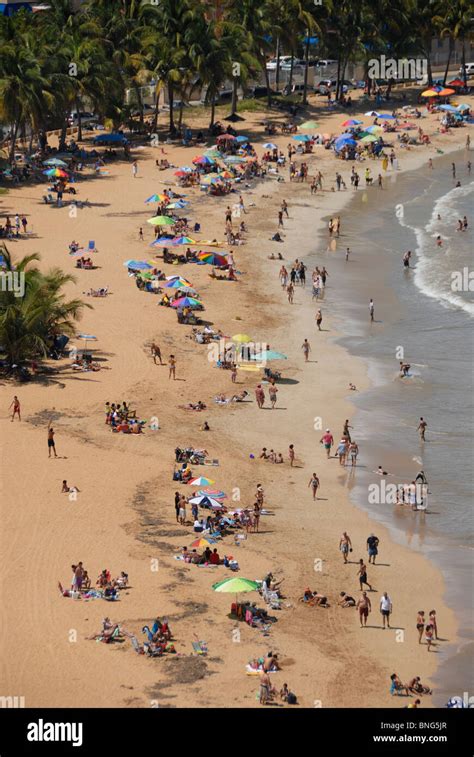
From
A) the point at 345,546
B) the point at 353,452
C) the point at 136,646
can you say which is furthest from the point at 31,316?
the point at 136,646

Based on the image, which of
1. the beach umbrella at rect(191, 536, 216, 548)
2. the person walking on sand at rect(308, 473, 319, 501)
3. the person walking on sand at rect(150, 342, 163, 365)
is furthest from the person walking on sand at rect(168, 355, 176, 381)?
the beach umbrella at rect(191, 536, 216, 548)

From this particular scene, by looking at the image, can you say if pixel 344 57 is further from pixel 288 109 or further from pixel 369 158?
pixel 369 158

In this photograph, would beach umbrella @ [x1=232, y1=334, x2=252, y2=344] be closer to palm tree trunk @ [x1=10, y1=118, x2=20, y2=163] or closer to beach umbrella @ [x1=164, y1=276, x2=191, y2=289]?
beach umbrella @ [x1=164, y1=276, x2=191, y2=289]

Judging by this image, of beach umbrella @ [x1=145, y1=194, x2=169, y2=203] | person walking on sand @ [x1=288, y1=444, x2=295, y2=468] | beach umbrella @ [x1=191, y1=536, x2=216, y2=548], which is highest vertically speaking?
beach umbrella @ [x1=145, y1=194, x2=169, y2=203]

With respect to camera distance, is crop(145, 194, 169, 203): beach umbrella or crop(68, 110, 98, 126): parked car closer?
crop(145, 194, 169, 203): beach umbrella

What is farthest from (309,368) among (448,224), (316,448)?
(448,224)

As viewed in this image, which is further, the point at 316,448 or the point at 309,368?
the point at 309,368
